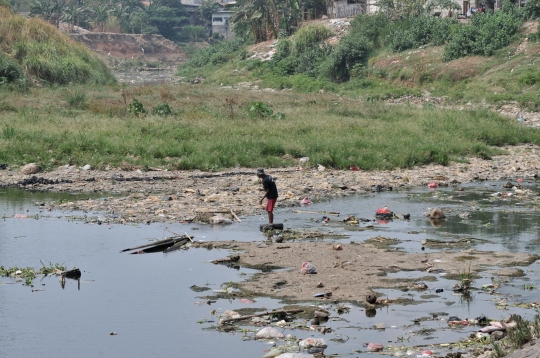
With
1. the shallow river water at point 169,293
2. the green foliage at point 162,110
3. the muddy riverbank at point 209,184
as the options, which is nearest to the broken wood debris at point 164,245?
the shallow river water at point 169,293

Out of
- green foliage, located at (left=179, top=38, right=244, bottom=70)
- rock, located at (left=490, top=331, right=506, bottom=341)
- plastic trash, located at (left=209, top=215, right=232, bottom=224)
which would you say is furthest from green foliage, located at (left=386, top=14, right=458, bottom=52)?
rock, located at (left=490, top=331, right=506, bottom=341)

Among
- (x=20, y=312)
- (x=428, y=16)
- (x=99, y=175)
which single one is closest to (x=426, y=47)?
(x=428, y=16)

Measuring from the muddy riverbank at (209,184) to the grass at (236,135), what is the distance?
518mm

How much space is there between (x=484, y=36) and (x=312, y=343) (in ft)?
109

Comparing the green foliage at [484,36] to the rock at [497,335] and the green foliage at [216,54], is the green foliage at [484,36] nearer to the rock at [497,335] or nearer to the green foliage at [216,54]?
the green foliage at [216,54]

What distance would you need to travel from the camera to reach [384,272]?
32.1 ft

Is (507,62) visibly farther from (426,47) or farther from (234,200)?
(234,200)

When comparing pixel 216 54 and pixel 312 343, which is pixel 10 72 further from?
pixel 216 54

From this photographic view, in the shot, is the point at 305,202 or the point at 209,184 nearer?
the point at 305,202

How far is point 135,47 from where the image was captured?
81.1m

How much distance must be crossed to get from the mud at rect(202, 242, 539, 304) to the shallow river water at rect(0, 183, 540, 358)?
0.25 m

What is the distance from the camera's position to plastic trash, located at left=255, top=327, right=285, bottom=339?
7480 millimetres

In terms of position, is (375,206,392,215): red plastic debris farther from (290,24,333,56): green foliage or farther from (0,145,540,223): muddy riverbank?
(290,24,333,56): green foliage

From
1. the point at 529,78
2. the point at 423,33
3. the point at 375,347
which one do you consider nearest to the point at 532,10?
the point at 423,33
